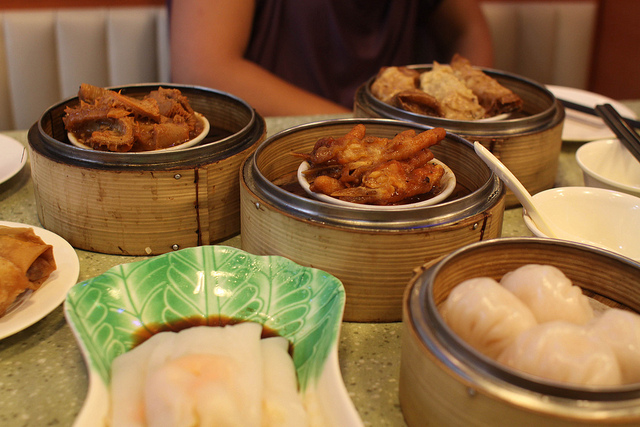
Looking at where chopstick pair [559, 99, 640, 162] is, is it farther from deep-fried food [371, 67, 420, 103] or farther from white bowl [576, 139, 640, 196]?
deep-fried food [371, 67, 420, 103]

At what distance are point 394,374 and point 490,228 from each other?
1.26 feet

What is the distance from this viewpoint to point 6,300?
3.71 ft

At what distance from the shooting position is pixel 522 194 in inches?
53.6

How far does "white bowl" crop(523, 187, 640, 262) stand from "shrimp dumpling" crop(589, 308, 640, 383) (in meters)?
0.50

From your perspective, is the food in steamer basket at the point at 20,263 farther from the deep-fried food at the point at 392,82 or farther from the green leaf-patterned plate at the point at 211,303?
the deep-fried food at the point at 392,82

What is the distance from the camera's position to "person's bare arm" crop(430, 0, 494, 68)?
329 cm

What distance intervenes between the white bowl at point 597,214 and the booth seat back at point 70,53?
289 centimetres

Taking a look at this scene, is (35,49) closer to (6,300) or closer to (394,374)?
(6,300)

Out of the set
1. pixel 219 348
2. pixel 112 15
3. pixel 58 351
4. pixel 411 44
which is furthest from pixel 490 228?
pixel 112 15

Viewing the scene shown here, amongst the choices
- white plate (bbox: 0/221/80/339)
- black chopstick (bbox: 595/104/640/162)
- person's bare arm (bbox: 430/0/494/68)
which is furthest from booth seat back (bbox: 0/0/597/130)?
black chopstick (bbox: 595/104/640/162)

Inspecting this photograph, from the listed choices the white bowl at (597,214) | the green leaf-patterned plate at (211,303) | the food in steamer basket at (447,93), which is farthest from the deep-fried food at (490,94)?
the green leaf-patterned plate at (211,303)

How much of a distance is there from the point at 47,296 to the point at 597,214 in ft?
4.33

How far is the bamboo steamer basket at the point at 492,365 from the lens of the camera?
76 centimetres

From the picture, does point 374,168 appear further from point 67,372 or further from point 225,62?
point 225,62
